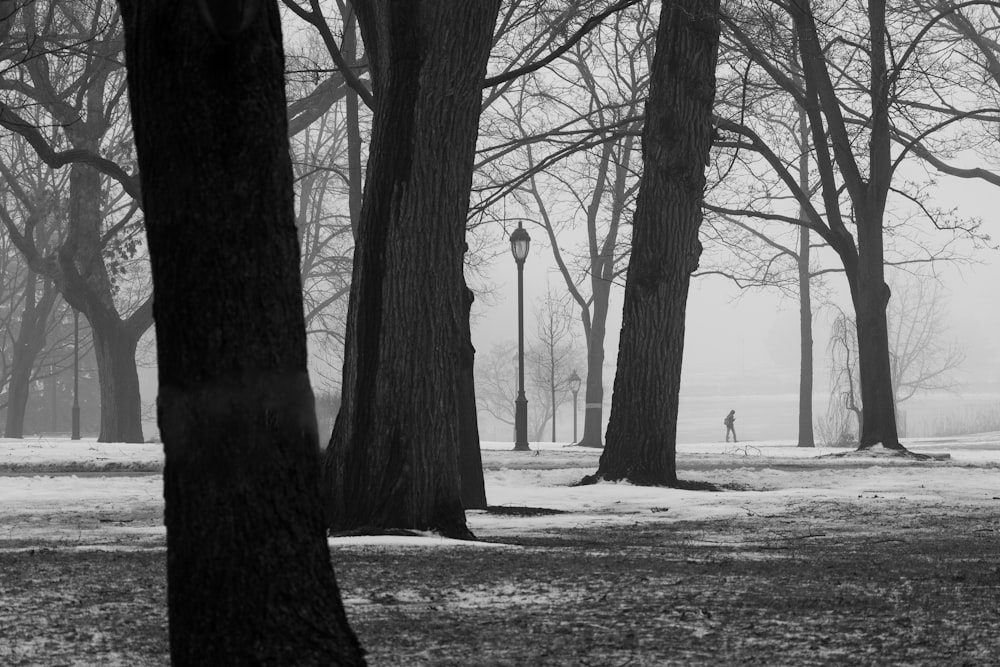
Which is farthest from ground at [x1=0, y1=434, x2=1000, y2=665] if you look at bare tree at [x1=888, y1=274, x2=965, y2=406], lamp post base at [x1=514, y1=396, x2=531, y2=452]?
bare tree at [x1=888, y1=274, x2=965, y2=406]

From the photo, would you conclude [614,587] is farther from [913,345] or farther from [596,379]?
[913,345]

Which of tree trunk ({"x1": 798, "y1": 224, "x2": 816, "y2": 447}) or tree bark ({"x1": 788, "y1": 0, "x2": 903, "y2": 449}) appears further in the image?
tree trunk ({"x1": 798, "y1": 224, "x2": 816, "y2": 447})

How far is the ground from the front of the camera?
4590 mm

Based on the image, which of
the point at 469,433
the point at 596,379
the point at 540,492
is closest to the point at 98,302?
the point at 596,379

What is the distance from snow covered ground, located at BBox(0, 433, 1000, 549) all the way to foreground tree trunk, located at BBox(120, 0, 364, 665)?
432 cm

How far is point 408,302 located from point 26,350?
39.7 m

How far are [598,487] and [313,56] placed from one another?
27495 millimetres

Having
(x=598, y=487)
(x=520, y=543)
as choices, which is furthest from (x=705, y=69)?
(x=520, y=543)

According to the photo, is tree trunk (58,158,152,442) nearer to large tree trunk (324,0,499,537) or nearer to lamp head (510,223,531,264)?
lamp head (510,223,531,264)

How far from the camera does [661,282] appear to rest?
14.1 metres

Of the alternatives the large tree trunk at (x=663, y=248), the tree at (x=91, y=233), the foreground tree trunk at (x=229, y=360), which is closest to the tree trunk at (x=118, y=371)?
the tree at (x=91, y=233)

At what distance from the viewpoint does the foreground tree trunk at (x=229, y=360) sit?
140 inches

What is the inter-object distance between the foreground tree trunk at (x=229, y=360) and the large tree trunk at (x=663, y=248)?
1063 centimetres

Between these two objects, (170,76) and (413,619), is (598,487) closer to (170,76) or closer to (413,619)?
(413,619)
